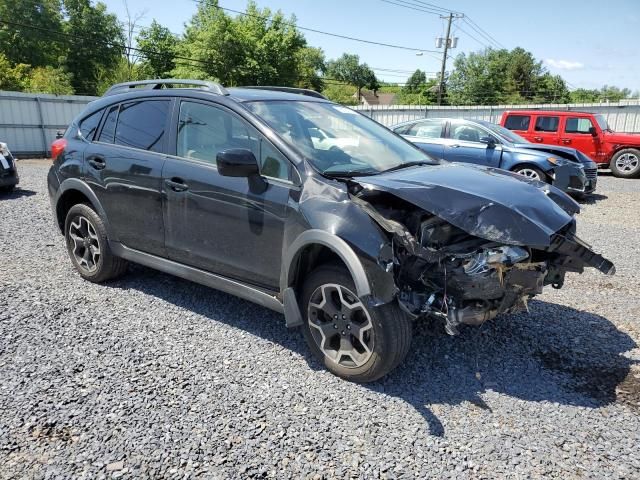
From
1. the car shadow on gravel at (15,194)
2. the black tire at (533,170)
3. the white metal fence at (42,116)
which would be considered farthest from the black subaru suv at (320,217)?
the white metal fence at (42,116)

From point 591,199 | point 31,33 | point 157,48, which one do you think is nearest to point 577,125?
point 591,199

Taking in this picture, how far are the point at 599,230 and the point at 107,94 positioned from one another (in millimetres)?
7282

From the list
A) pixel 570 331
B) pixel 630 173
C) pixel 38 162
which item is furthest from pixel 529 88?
pixel 570 331

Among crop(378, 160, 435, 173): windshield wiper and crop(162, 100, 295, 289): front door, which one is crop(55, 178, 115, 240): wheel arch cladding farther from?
crop(378, 160, 435, 173): windshield wiper

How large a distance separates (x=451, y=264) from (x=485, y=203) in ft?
1.37

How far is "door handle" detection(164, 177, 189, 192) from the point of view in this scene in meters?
3.82

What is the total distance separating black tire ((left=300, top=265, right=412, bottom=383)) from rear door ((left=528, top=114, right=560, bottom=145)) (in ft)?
44.4

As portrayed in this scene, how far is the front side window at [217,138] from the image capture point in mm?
3477

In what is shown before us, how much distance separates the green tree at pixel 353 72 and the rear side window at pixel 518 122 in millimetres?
87742

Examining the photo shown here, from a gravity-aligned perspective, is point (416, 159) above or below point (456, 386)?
above

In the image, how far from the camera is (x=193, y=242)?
3.86 m

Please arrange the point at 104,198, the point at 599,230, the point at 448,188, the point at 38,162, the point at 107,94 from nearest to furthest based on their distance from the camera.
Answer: the point at 448,188 < the point at 104,198 < the point at 107,94 < the point at 599,230 < the point at 38,162

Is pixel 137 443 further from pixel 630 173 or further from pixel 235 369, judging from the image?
pixel 630 173

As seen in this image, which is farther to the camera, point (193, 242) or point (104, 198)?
point (104, 198)
